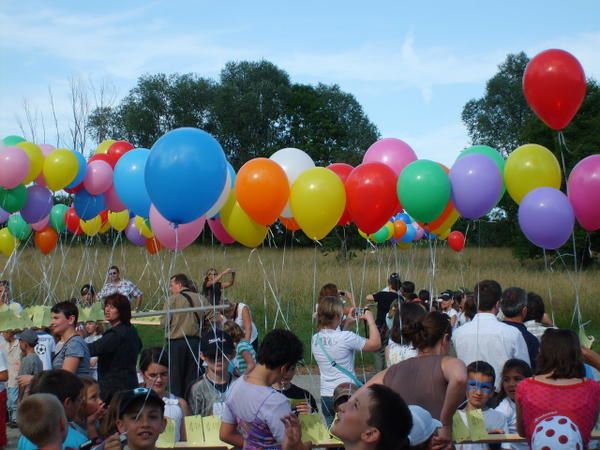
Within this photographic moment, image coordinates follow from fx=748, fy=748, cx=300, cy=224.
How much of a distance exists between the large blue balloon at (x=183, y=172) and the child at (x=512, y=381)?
8.07ft

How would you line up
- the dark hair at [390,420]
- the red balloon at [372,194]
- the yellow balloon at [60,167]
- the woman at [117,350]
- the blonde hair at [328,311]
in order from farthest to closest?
the yellow balloon at [60,167], the red balloon at [372,194], the woman at [117,350], the blonde hair at [328,311], the dark hair at [390,420]

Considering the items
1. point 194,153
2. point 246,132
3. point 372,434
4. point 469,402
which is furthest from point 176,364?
point 246,132

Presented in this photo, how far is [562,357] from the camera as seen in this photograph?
3.85 m

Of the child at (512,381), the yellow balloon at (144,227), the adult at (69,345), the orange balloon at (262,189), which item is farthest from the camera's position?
the yellow balloon at (144,227)

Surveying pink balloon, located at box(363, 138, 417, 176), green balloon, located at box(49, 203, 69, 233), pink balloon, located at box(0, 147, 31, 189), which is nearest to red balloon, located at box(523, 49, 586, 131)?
pink balloon, located at box(363, 138, 417, 176)

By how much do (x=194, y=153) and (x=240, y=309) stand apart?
3275 millimetres

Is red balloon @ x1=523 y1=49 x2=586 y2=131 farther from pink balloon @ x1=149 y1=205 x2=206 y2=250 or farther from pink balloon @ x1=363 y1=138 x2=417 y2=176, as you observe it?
pink balloon @ x1=149 y1=205 x2=206 y2=250

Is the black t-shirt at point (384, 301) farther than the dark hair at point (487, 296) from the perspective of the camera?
Yes

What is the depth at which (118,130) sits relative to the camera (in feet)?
144

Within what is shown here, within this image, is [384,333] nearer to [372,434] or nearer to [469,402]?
[469,402]

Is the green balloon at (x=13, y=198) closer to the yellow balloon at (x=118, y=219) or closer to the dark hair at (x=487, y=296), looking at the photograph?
the yellow balloon at (x=118, y=219)

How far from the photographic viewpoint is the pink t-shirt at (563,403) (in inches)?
150

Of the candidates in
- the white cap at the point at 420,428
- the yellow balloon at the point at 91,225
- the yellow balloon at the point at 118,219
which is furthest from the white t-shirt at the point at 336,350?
the yellow balloon at the point at 118,219

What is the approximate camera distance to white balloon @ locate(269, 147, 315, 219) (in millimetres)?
7004
